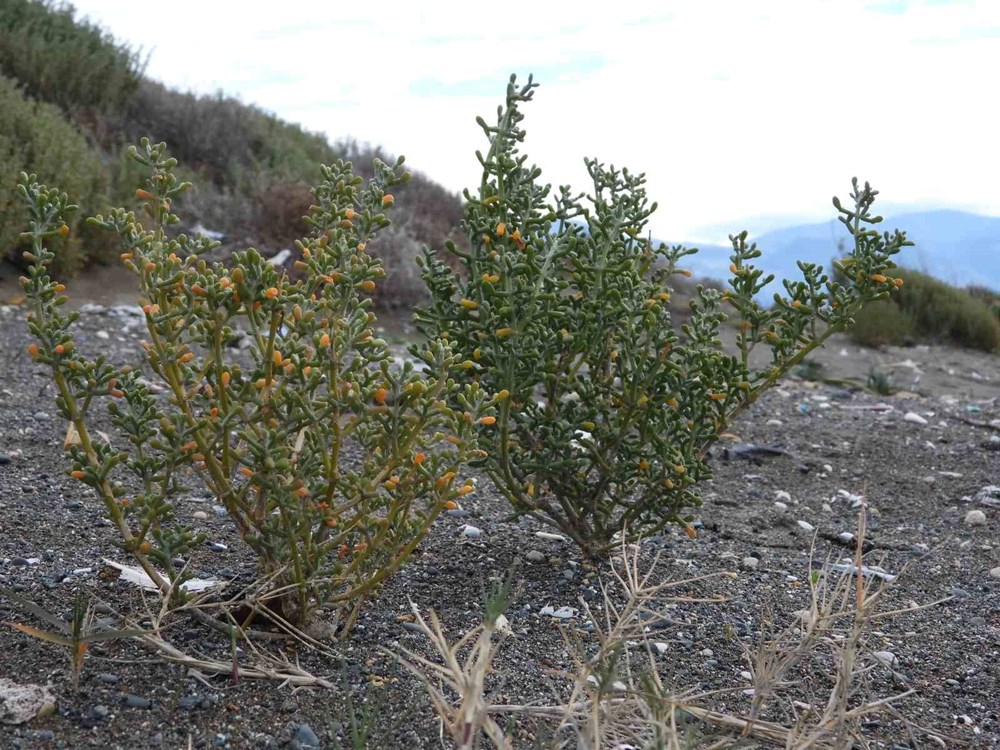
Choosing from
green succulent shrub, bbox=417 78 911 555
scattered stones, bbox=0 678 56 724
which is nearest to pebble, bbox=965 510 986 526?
green succulent shrub, bbox=417 78 911 555

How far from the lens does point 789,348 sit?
3.11 meters

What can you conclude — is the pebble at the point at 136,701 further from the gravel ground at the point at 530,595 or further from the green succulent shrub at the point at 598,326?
the green succulent shrub at the point at 598,326

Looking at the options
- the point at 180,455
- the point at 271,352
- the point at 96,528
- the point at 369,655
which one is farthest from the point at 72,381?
the point at 96,528

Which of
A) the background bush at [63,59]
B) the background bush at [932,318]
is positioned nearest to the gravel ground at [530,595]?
the background bush at [932,318]

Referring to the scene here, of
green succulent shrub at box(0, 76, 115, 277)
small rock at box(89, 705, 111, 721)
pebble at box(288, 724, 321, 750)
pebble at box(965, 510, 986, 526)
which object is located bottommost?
small rock at box(89, 705, 111, 721)

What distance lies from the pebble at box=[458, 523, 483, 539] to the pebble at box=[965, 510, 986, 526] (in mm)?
2057

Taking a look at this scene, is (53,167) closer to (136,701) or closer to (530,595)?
(530,595)

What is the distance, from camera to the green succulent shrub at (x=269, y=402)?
2.28 metres

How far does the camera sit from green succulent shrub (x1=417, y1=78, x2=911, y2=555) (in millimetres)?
2934

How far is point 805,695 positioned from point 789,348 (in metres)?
0.97

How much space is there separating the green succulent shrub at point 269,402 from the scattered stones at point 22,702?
329 millimetres

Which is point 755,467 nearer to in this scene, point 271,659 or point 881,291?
point 881,291

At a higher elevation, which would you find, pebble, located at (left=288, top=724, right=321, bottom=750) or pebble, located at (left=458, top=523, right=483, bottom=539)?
pebble, located at (left=458, top=523, right=483, bottom=539)

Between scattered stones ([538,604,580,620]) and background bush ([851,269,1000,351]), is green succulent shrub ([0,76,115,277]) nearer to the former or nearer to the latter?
scattered stones ([538,604,580,620])
